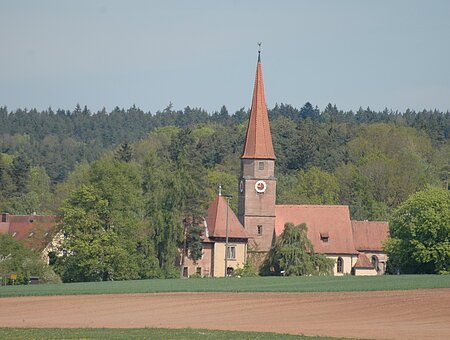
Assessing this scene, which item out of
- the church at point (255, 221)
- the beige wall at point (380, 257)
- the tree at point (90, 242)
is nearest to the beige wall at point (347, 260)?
the church at point (255, 221)

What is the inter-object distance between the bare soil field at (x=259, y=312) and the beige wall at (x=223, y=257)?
36.3 metres

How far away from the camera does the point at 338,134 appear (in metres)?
184

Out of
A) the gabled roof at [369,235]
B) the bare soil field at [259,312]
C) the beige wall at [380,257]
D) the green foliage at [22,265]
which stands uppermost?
the gabled roof at [369,235]

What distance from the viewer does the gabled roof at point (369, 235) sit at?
112 metres

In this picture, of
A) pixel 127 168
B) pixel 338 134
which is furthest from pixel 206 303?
pixel 338 134

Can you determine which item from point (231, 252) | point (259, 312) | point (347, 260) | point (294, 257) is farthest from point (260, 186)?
point (259, 312)

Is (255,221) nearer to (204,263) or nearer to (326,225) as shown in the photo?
(204,263)

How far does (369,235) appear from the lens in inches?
4459

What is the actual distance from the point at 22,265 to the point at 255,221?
882 inches

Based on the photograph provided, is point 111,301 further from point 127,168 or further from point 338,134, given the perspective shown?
point 338,134

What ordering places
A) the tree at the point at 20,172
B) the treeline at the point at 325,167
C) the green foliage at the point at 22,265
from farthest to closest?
the tree at the point at 20,172, the treeline at the point at 325,167, the green foliage at the point at 22,265

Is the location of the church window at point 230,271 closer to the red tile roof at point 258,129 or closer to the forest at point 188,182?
the forest at point 188,182

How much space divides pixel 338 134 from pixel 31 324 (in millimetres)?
135582

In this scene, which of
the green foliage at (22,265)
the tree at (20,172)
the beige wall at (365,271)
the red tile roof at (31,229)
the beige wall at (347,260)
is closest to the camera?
the green foliage at (22,265)
